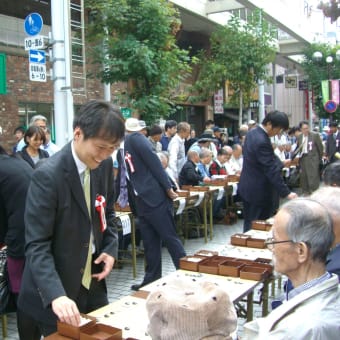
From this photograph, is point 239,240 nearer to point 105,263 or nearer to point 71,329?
point 105,263

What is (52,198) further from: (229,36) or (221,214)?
(229,36)

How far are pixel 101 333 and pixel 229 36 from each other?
42.8ft

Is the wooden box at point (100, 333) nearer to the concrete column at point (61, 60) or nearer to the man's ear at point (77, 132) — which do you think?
the man's ear at point (77, 132)

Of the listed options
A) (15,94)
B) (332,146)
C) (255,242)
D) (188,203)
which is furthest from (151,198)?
(332,146)

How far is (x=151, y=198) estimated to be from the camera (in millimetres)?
4652

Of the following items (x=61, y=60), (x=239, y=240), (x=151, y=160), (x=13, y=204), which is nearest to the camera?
(x=13, y=204)

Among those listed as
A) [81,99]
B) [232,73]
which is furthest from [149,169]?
[232,73]

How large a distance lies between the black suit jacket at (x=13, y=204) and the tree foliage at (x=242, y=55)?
11.3 metres

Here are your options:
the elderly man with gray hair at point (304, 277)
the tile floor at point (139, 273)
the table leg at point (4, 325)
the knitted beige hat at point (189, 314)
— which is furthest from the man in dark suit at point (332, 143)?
the knitted beige hat at point (189, 314)

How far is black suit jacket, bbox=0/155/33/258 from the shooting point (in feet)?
10.3

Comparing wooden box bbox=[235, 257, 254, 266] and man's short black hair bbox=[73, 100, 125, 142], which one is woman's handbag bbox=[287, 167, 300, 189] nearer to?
wooden box bbox=[235, 257, 254, 266]

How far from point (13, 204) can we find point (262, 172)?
9.45 feet

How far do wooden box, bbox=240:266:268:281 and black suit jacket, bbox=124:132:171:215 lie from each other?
1.70m

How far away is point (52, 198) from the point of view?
2.12 metres
